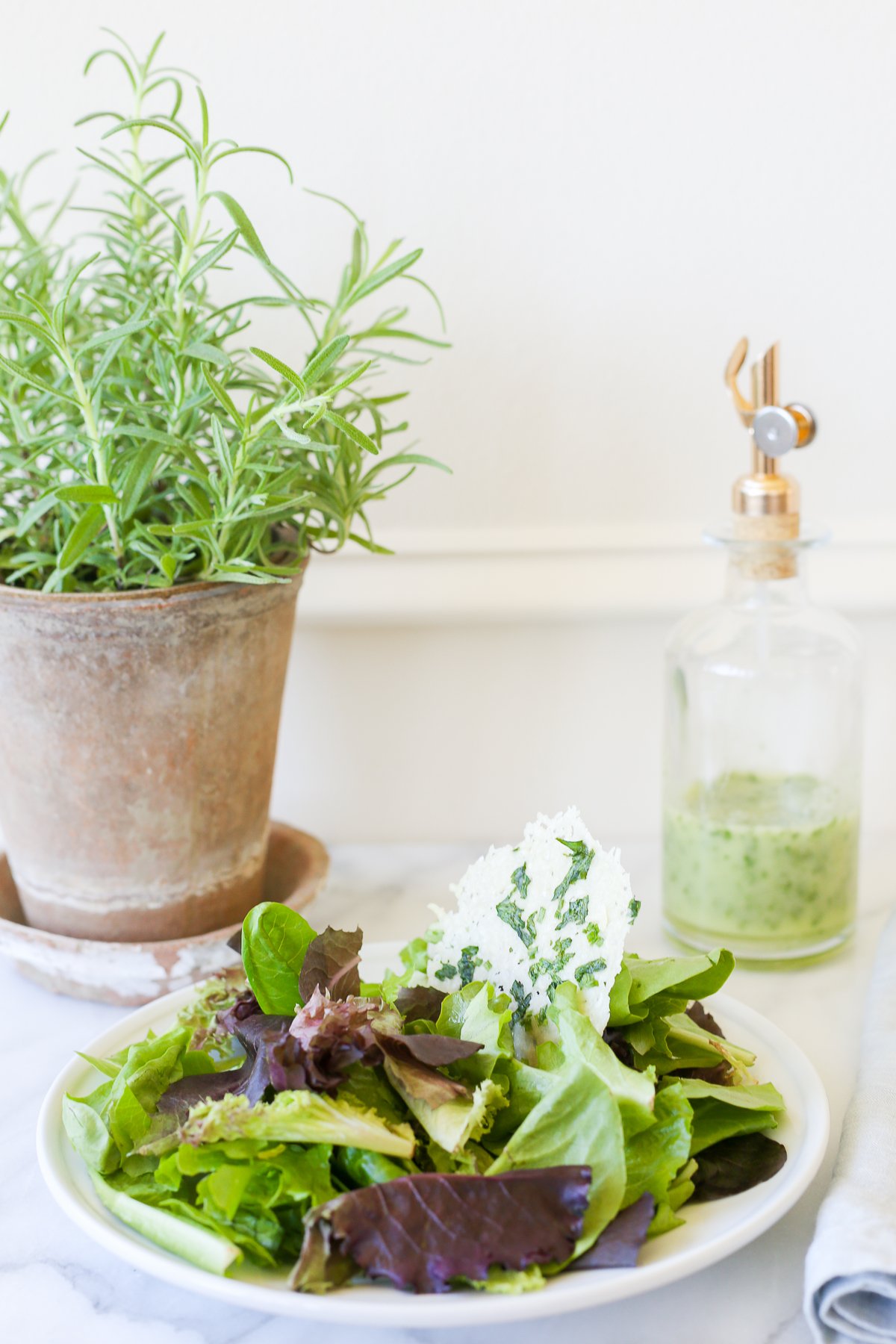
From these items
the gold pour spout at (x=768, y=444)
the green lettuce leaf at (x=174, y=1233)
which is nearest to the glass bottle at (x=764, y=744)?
the gold pour spout at (x=768, y=444)

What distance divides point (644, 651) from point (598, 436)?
0.16 meters

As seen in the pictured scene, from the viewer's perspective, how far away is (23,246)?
73cm

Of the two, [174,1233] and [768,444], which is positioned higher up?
[768,444]

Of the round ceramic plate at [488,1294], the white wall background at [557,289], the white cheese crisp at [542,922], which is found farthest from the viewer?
the white wall background at [557,289]

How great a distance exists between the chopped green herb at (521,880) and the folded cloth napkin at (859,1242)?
16cm

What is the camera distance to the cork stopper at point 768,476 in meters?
0.64

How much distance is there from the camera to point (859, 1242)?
40 cm

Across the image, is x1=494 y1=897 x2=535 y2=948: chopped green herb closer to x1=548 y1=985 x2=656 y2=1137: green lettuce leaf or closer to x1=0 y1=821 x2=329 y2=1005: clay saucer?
x1=548 y1=985 x2=656 y2=1137: green lettuce leaf

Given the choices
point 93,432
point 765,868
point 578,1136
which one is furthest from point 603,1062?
point 93,432

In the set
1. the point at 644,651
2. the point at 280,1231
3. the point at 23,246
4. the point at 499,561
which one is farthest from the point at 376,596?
the point at 280,1231

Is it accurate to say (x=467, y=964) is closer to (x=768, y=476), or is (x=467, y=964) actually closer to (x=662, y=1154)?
(x=662, y=1154)

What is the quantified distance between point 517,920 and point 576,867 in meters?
0.03

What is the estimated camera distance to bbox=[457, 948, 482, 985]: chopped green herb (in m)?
0.52

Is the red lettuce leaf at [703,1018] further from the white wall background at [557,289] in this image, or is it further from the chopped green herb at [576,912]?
the white wall background at [557,289]
